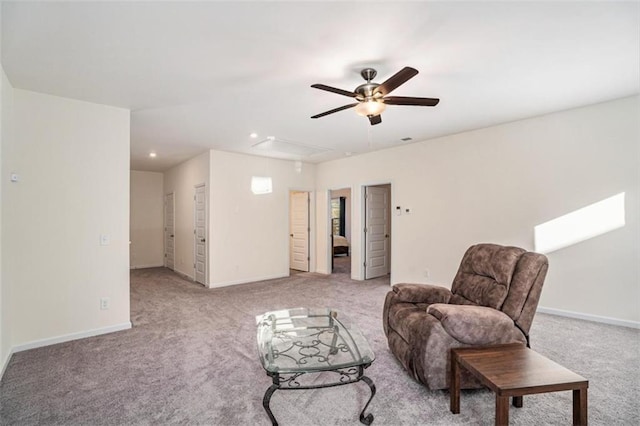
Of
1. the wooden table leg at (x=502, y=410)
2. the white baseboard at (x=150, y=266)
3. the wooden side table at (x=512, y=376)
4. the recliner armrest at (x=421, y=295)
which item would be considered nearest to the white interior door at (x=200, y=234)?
the white baseboard at (x=150, y=266)

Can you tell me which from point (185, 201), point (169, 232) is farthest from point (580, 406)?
point (169, 232)

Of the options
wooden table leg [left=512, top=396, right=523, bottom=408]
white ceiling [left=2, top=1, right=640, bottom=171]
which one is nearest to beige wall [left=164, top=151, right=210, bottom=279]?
white ceiling [left=2, top=1, right=640, bottom=171]

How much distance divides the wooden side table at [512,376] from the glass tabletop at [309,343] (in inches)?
22.7

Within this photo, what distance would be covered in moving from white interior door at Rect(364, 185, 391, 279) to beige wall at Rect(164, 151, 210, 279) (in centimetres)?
331

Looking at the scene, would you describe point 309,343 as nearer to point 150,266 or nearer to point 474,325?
point 474,325

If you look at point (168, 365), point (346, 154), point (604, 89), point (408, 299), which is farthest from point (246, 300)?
point (604, 89)

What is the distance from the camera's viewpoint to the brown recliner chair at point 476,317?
2.09 metres

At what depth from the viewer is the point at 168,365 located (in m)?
2.68

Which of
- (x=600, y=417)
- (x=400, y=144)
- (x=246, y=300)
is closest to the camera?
(x=600, y=417)

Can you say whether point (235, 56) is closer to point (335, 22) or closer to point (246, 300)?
point (335, 22)

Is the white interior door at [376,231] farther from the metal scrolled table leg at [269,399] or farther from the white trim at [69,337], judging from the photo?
the metal scrolled table leg at [269,399]

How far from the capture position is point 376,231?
21.9ft

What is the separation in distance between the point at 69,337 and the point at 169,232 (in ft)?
16.1

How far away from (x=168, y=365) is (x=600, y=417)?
10.4 ft
